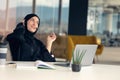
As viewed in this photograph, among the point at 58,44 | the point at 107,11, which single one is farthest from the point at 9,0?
the point at 107,11

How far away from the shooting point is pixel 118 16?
11.0 metres

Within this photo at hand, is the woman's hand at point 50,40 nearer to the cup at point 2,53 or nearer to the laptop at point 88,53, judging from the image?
the laptop at point 88,53

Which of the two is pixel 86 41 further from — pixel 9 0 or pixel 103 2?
pixel 9 0

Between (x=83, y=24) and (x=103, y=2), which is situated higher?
(x=103, y=2)

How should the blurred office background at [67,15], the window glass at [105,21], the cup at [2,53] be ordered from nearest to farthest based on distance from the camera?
the cup at [2,53] < the blurred office background at [67,15] < the window glass at [105,21]

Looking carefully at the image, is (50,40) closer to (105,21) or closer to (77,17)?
(77,17)

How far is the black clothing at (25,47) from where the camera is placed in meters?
3.35

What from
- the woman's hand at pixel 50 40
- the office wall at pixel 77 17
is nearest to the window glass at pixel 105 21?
the office wall at pixel 77 17

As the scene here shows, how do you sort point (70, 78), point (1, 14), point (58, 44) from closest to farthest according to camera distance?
point (70, 78)
point (58, 44)
point (1, 14)

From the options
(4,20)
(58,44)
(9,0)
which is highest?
(9,0)

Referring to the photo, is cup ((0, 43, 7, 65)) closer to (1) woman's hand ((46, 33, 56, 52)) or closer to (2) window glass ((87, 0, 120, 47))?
(1) woman's hand ((46, 33, 56, 52))

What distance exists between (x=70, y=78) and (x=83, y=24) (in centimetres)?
851

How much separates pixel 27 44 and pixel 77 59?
95 centimetres

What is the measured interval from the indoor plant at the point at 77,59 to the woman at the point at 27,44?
2.64 feet
